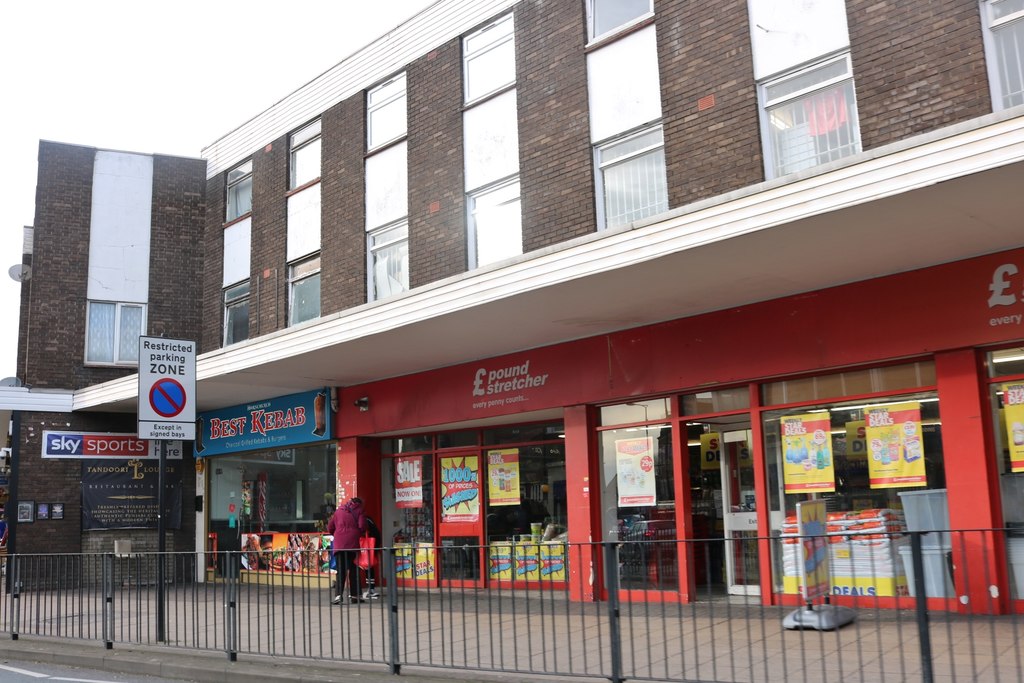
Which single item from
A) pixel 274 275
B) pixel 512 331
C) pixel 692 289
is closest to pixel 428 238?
pixel 512 331

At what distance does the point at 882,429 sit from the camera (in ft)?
34.0

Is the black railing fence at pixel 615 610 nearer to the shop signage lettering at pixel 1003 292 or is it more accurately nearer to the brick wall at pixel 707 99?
the shop signage lettering at pixel 1003 292

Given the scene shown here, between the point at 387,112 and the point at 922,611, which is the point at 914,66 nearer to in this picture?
the point at 922,611

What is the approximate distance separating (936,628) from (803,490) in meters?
4.95

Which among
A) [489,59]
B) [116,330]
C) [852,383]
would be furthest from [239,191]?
[852,383]

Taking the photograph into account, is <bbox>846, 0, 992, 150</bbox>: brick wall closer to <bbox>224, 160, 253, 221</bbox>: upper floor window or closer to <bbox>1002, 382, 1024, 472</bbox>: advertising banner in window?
<bbox>1002, 382, 1024, 472</bbox>: advertising banner in window

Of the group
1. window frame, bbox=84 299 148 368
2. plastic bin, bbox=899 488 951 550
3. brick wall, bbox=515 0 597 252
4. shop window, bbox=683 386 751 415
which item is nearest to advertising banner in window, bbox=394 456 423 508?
brick wall, bbox=515 0 597 252

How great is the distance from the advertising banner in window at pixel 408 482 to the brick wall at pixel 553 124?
4771 millimetres

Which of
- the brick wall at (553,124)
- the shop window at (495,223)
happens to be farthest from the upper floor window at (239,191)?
the brick wall at (553,124)

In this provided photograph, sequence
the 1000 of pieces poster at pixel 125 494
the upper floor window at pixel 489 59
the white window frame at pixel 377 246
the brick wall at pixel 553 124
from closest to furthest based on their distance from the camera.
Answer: the brick wall at pixel 553 124 → the upper floor window at pixel 489 59 → the white window frame at pixel 377 246 → the 1000 of pieces poster at pixel 125 494

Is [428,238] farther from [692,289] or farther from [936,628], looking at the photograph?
[936,628]

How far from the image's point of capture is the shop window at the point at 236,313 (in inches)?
784

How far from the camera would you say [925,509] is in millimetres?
9977

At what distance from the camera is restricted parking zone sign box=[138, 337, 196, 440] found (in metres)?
10.7
